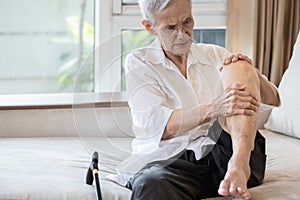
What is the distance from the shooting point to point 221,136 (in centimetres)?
175

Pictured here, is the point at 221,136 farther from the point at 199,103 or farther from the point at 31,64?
the point at 31,64

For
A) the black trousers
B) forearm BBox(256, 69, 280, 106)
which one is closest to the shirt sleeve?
the black trousers

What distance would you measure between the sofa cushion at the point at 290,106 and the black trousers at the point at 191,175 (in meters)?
0.63

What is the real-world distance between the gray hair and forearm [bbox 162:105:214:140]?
0.32 meters

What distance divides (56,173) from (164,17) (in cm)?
68

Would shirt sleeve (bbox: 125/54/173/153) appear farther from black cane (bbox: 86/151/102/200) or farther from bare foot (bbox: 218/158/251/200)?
bare foot (bbox: 218/158/251/200)

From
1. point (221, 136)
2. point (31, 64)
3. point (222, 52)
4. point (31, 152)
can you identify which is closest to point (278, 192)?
point (221, 136)

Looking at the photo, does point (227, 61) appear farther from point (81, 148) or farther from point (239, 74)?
point (81, 148)

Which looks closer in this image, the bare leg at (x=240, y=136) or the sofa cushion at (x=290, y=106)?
the bare leg at (x=240, y=136)

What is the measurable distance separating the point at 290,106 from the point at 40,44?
136cm

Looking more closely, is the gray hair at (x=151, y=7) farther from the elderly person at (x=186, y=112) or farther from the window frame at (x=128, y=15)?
the window frame at (x=128, y=15)

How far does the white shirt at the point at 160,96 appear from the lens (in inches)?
70.2

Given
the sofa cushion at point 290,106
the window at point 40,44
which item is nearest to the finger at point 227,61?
the sofa cushion at point 290,106

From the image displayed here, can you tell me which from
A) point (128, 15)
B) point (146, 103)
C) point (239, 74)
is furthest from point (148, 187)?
point (128, 15)
